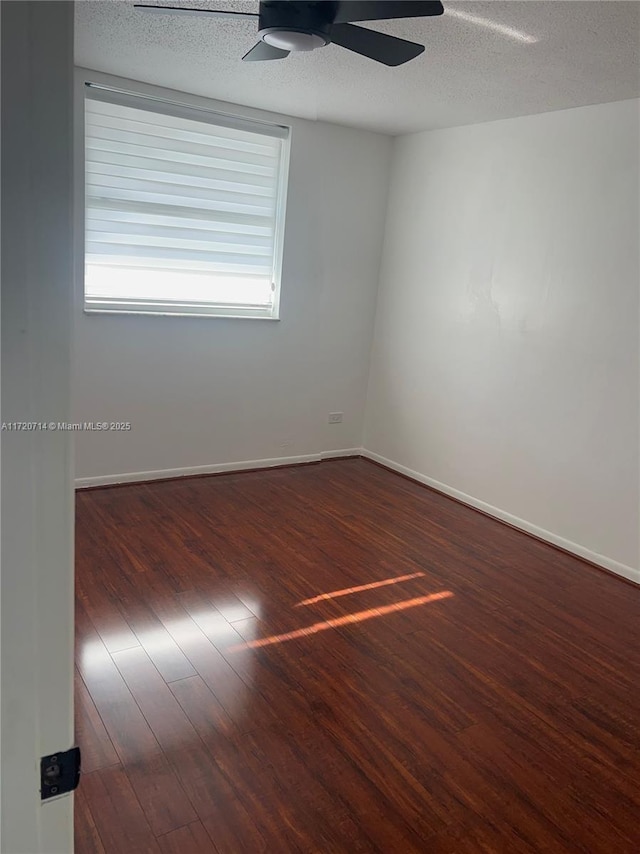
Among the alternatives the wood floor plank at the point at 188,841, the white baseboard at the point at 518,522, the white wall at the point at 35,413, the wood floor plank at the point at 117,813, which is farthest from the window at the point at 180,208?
the white wall at the point at 35,413

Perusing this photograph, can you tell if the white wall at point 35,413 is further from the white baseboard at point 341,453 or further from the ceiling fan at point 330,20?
the white baseboard at point 341,453

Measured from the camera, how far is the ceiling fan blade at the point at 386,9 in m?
2.01

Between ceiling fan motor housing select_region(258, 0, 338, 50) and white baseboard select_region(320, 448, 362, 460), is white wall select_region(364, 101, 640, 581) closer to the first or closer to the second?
white baseboard select_region(320, 448, 362, 460)

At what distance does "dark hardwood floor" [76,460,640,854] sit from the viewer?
192cm

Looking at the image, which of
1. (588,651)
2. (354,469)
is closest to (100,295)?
(354,469)

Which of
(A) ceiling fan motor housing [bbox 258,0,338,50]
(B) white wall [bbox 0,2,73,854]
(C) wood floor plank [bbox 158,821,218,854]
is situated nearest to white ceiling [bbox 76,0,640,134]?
(A) ceiling fan motor housing [bbox 258,0,338,50]

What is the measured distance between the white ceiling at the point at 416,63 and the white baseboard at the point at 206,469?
2.47 meters

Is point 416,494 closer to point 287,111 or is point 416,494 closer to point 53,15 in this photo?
point 287,111

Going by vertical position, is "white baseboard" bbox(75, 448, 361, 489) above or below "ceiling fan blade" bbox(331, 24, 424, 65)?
below

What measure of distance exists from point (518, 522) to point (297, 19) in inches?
125

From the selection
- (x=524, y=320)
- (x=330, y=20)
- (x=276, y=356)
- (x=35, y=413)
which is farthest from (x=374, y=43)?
(x=276, y=356)

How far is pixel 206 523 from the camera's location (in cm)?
391

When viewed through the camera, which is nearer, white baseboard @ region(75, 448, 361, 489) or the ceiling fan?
the ceiling fan

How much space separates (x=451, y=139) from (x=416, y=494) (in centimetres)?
250
